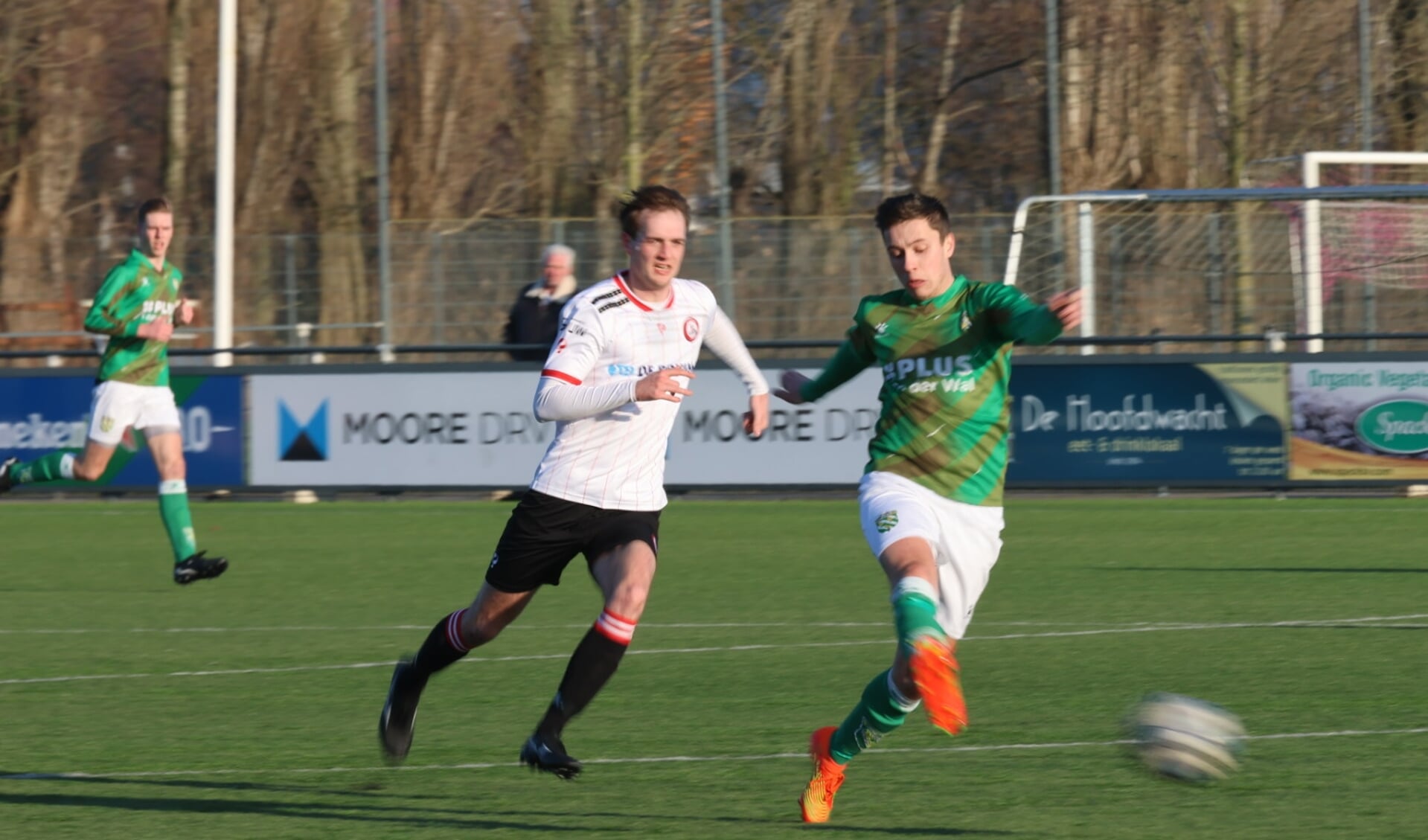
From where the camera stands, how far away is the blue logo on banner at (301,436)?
57.5 ft

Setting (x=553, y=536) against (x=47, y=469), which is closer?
(x=553, y=536)

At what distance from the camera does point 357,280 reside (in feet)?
83.2

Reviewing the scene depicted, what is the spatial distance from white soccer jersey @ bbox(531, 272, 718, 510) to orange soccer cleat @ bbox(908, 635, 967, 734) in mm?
1401

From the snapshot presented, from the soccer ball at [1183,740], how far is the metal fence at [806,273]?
14.0 metres

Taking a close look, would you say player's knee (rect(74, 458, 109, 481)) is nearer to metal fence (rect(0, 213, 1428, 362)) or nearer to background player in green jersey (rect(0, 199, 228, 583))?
background player in green jersey (rect(0, 199, 228, 583))

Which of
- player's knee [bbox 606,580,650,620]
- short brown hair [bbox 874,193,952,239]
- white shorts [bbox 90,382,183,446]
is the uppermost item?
short brown hair [bbox 874,193,952,239]

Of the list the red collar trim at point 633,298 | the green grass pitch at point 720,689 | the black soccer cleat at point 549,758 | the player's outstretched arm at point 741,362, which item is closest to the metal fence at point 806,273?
the green grass pitch at point 720,689

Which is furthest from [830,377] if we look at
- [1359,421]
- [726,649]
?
[1359,421]

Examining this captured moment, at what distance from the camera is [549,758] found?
606cm

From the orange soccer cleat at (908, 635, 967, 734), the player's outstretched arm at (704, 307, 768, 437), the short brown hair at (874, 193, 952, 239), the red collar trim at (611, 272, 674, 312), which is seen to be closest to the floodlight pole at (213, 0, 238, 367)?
A: the player's outstretched arm at (704, 307, 768, 437)

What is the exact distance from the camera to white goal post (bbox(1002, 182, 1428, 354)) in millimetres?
19891

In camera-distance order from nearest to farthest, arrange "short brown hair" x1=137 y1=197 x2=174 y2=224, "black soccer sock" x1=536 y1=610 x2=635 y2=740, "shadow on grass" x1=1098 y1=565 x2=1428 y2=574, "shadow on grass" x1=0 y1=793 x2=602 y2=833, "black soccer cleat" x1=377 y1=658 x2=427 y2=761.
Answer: "shadow on grass" x1=0 y1=793 x2=602 y2=833 → "black soccer sock" x1=536 y1=610 x2=635 y2=740 → "black soccer cleat" x1=377 y1=658 x2=427 y2=761 → "short brown hair" x1=137 y1=197 x2=174 y2=224 → "shadow on grass" x1=1098 y1=565 x2=1428 y2=574

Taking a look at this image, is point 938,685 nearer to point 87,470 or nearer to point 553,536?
point 553,536

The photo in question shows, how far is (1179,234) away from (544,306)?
7.41 m
